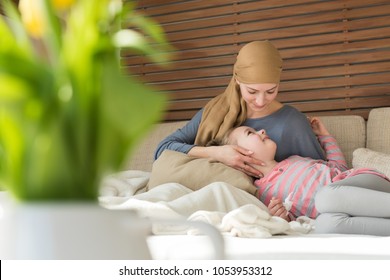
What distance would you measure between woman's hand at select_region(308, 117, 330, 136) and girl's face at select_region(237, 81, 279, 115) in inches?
10.0

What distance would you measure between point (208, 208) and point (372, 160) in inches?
42.8

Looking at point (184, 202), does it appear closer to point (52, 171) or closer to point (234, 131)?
point (234, 131)

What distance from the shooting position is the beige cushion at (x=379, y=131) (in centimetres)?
304

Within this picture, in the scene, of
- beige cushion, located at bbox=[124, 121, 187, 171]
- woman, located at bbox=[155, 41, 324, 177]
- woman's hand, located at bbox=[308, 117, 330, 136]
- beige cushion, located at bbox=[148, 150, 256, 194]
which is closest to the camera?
beige cushion, located at bbox=[148, 150, 256, 194]

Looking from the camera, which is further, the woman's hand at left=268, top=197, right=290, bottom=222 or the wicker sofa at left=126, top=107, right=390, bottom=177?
the wicker sofa at left=126, top=107, right=390, bottom=177

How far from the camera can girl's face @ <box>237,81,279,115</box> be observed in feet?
9.34

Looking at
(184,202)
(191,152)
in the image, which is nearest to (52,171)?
(184,202)

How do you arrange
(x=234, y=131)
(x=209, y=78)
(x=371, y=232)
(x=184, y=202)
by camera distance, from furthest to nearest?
(x=209, y=78) < (x=234, y=131) < (x=184, y=202) < (x=371, y=232)

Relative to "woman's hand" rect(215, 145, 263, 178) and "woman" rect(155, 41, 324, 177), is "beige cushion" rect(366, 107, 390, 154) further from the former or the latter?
"woman's hand" rect(215, 145, 263, 178)

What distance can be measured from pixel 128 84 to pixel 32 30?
11 centimetres

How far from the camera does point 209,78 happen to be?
3861 millimetres

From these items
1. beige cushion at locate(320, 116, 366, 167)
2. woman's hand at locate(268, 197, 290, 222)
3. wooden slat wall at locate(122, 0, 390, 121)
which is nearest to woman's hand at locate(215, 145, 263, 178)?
woman's hand at locate(268, 197, 290, 222)

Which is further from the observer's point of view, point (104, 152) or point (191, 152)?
point (191, 152)

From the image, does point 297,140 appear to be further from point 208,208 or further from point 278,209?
point 208,208
